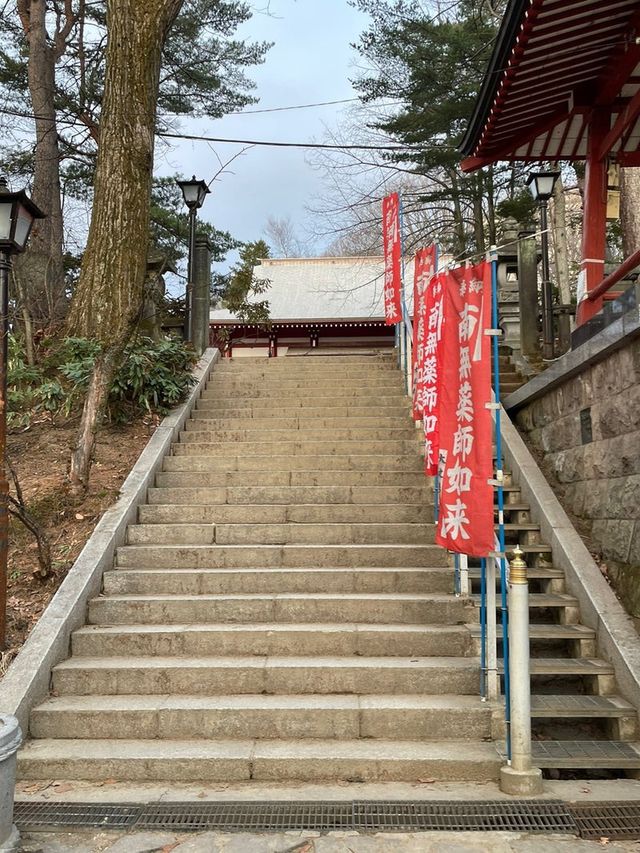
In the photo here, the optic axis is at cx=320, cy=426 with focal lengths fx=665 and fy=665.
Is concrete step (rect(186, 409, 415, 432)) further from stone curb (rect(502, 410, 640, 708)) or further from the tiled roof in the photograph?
the tiled roof

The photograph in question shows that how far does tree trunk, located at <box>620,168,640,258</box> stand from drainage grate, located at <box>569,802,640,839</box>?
1014 cm

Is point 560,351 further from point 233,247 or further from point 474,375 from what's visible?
point 233,247

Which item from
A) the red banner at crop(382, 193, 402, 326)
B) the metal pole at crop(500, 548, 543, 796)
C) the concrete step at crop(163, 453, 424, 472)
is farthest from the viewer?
the red banner at crop(382, 193, 402, 326)

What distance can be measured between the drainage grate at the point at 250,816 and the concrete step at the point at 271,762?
0.87 ft

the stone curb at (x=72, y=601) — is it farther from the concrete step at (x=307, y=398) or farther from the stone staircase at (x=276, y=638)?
the concrete step at (x=307, y=398)

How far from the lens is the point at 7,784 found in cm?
312

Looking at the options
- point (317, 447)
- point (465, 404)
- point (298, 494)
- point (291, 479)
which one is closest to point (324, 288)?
point (317, 447)

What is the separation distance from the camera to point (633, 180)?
38.0 ft

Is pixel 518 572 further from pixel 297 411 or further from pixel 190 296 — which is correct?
pixel 190 296

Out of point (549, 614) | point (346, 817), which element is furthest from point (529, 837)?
point (549, 614)

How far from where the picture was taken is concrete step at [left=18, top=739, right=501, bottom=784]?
379 centimetres

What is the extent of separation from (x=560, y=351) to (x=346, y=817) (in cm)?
679

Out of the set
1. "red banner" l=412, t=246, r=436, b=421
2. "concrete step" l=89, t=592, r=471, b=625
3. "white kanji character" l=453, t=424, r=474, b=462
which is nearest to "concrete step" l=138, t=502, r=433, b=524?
"concrete step" l=89, t=592, r=471, b=625

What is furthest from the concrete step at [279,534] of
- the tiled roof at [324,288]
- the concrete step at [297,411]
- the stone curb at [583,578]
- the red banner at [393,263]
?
the tiled roof at [324,288]
